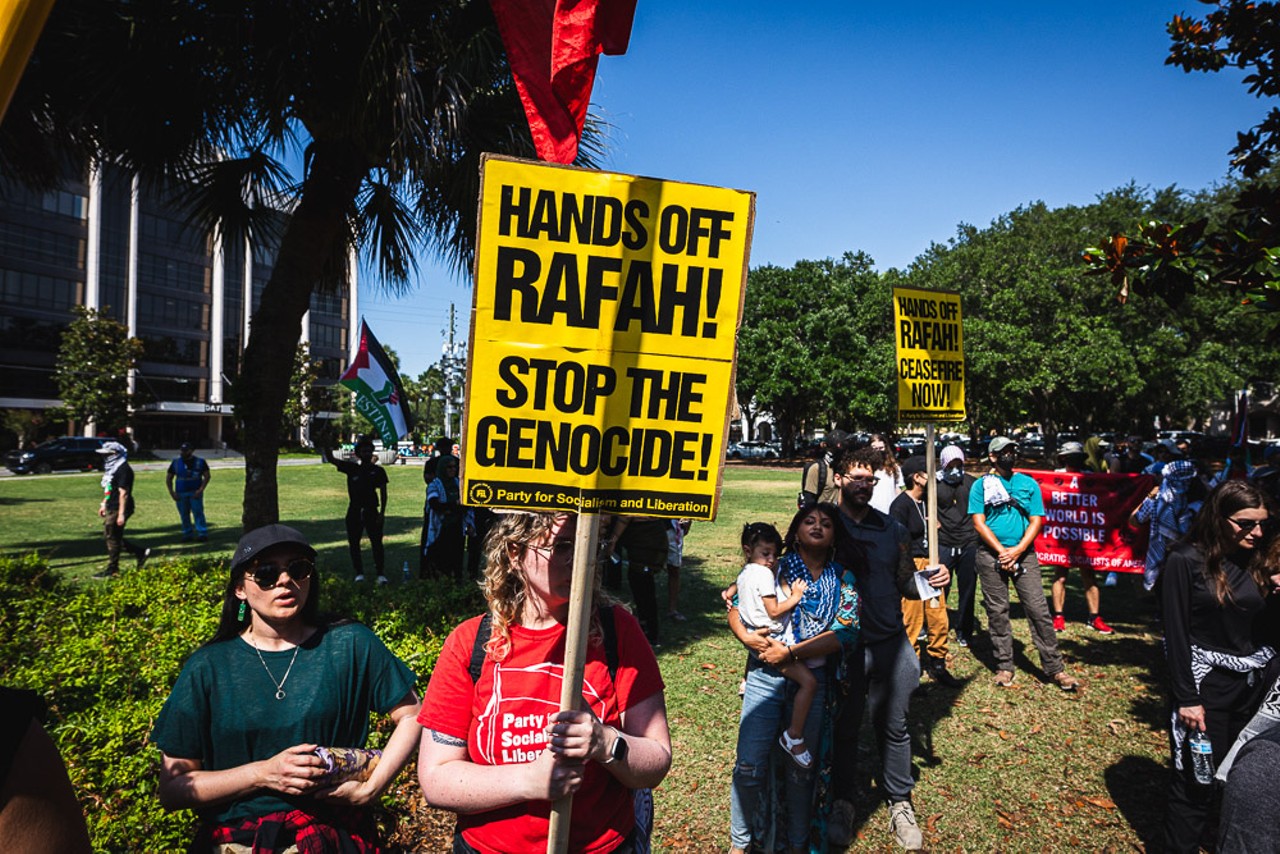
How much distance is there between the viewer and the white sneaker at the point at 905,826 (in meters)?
4.13

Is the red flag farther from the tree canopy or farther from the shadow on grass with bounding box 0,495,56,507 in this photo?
the tree canopy

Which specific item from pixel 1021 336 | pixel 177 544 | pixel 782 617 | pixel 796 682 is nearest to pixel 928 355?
pixel 782 617

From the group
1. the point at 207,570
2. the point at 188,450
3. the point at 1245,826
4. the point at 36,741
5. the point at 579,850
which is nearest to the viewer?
the point at 36,741

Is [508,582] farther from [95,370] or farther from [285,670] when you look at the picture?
[95,370]

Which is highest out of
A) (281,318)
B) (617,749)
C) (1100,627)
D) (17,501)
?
(281,318)

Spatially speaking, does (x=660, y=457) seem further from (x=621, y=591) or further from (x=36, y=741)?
(x=621, y=591)

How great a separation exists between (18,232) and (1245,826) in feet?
218

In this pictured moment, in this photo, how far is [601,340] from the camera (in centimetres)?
219

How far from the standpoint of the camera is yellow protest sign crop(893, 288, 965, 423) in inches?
215

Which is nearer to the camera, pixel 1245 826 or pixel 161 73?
pixel 1245 826

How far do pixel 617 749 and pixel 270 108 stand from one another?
5.87 metres

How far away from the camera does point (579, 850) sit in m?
2.15

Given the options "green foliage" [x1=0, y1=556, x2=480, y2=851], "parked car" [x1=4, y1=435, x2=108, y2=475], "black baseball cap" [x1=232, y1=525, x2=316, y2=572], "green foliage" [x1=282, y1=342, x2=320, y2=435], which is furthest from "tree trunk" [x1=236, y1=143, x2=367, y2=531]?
"green foliage" [x1=282, y1=342, x2=320, y2=435]

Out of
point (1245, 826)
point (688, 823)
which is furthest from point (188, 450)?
point (1245, 826)
